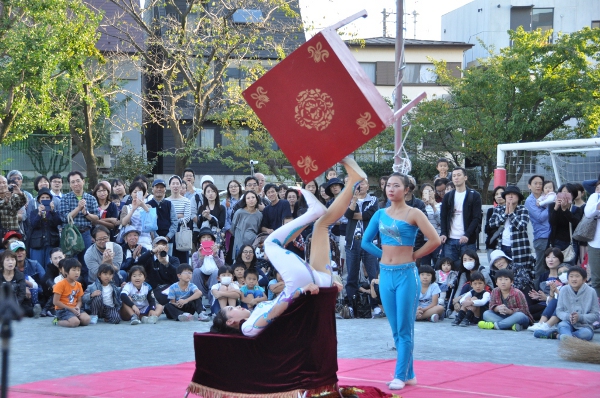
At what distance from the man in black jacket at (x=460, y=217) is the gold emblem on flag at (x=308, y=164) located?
515 cm

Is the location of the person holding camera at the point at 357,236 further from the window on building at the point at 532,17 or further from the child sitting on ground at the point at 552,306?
the window on building at the point at 532,17

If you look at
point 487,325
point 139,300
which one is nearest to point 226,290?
point 139,300

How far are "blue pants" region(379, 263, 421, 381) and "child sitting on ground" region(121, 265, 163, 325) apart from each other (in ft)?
14.8

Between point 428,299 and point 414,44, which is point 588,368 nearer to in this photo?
point 428,299

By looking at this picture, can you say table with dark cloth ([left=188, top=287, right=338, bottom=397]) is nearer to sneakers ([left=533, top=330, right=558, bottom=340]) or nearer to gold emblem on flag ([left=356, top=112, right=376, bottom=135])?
gold emblem on flag ([left=356, top=112, right=376, bottom=135])

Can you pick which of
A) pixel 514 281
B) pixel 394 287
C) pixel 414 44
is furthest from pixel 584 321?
pixel 414 44

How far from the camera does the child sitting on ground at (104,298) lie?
970 centimetres

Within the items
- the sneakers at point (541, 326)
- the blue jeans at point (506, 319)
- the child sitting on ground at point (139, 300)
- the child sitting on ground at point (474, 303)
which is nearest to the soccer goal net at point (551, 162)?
the child sitting on ground at point (474, 303)

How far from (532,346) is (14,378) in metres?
5.07

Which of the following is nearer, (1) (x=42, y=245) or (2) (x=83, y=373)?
(2) (x=83, y=373)

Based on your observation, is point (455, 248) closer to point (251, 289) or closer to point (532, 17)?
point (251, 289)

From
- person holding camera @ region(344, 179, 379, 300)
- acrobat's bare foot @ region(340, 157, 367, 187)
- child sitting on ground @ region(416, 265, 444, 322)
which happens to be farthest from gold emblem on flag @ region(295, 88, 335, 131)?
child sitting on ground @ region(416, 265, 444, 322)

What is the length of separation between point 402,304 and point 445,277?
436cm

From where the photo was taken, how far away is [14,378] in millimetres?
6164
